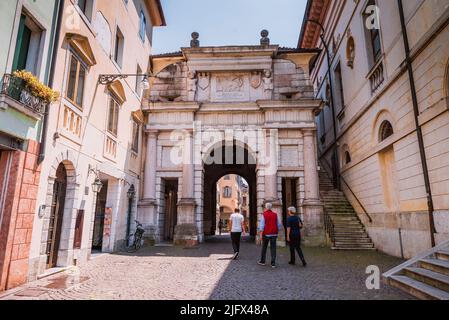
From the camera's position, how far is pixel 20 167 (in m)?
6.20

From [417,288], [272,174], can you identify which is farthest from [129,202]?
[417,288]

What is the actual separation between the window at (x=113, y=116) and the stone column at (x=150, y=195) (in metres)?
3.53

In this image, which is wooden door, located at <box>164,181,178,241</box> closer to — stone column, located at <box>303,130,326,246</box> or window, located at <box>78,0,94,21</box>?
stone column, located at <box>303,130,326,246</box>

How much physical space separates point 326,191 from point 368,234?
3770mm

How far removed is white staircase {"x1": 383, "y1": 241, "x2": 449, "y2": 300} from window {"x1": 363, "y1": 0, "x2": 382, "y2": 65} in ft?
27.2

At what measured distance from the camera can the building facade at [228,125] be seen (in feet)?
47.3

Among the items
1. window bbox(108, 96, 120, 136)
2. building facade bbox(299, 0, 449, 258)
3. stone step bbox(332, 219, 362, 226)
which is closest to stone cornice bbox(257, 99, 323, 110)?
building facade bbox(299, 0, 449, 258)

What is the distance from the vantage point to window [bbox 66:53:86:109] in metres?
8.30

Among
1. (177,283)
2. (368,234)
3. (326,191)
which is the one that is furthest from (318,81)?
(177,283)

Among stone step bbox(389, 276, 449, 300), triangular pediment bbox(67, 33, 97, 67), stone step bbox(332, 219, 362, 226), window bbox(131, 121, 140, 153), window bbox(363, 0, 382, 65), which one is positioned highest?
window bbox(363, 0, 382, 65)

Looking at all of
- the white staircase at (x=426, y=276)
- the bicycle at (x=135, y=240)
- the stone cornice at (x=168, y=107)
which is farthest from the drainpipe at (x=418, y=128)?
the bicycle at (x=135, y=240)

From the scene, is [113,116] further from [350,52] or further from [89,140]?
[350,52]

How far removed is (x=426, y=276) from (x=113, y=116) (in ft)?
36.3

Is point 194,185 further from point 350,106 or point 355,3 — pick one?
point 355,3
